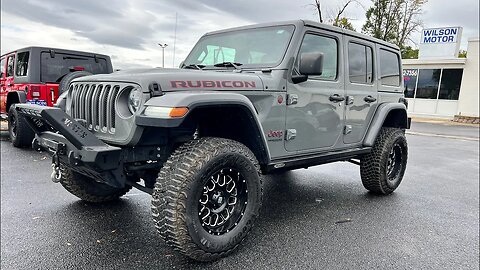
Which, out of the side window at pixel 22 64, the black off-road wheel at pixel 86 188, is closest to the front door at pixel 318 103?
the black off-road wheel at pixel 86 188

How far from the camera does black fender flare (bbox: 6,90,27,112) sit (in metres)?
6.74

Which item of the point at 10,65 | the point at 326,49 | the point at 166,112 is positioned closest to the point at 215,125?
the point at 166,112

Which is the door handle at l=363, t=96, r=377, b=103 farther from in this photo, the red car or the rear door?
the red car

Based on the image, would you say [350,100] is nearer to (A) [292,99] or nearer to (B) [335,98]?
(B) [335,98]

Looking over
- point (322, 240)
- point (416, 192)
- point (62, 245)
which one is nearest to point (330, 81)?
point (322, 240)

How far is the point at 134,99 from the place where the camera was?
8.29ft

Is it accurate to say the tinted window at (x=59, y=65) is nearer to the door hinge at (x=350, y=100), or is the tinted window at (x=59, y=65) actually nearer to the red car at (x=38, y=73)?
the red car at (x=38, y=73)

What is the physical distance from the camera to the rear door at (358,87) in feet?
13.1

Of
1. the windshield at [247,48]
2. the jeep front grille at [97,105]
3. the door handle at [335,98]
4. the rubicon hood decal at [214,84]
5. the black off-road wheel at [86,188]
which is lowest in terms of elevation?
the black off-road wheel at [86,188]

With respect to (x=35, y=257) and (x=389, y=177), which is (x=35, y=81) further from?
(x=389, y=177)

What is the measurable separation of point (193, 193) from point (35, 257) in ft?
4.45

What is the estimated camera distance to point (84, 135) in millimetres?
2377

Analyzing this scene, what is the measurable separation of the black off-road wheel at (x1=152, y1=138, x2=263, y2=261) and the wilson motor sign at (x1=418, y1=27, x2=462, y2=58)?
20.1m

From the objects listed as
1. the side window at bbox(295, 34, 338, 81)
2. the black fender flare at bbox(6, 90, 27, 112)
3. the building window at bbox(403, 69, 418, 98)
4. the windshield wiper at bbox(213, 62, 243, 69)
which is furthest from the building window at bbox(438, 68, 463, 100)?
the black fender flare at bbox(6, 90, 27, 112)
